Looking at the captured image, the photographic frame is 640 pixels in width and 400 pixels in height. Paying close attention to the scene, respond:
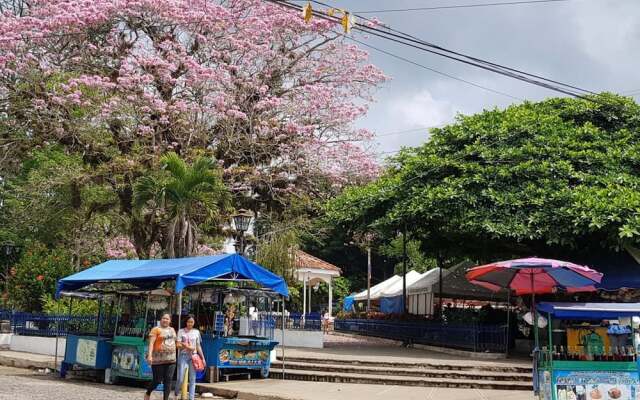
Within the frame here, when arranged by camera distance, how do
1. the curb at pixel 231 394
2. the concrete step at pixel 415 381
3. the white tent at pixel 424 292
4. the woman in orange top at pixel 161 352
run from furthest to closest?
the white tent at pixel 424 292 < the concrete step at pixel 415 381 < the curb at pixel 231 394 < the woman in orange top at pixel 161 352

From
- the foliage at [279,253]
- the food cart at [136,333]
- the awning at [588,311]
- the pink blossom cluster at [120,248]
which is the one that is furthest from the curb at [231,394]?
the pink blossom cluster at [120,248]

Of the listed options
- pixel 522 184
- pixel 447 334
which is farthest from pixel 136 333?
pixel 522 184

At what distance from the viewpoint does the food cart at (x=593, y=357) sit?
978 cm

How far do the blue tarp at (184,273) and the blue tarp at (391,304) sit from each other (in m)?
19.4

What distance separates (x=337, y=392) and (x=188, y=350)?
10.7 ft

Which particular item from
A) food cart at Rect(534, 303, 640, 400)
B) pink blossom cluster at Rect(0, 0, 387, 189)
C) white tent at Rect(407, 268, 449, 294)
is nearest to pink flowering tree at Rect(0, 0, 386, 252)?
pink blossom cluster at Rect(0, 0, 387, 189)

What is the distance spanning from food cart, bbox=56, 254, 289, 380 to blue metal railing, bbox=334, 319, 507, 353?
6645mm

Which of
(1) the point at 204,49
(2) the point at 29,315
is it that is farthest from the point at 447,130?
(2) the point at 29,315

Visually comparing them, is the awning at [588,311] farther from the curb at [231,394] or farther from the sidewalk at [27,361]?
the sidewalk at [27,361]

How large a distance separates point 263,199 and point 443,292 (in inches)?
289

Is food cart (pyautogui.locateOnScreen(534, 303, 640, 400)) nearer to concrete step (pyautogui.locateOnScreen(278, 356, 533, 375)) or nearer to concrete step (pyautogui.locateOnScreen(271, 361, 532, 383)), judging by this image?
concrete step (pyautogui.locateOnScreen(271, 361, 532, 383))

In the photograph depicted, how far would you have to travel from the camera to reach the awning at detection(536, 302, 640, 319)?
31.8 ft

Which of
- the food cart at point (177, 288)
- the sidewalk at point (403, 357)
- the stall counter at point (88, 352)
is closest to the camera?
the food cart at point (177, 288)

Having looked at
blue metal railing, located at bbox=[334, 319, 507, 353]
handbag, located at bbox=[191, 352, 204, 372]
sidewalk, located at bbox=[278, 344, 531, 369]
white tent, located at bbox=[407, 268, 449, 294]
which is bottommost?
sidewalk, located at bbox=[278, 344, 531, 369]
